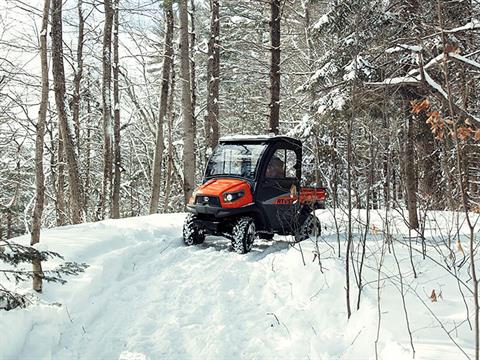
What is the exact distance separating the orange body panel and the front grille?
0.05m

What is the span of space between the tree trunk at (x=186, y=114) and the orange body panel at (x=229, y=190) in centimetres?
394

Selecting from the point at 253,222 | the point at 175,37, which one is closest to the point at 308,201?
the point at 253,222

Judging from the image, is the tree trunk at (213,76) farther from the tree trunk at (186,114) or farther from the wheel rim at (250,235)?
the wheel rim at (250,235)

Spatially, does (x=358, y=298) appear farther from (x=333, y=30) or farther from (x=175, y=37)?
(x=175, y=37)

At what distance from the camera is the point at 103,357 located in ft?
10.3

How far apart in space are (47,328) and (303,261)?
2.98 m

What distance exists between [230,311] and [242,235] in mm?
2181

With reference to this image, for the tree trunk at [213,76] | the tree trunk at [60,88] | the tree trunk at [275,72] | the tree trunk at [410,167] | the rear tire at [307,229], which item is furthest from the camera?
the tree trunk at [213,76]

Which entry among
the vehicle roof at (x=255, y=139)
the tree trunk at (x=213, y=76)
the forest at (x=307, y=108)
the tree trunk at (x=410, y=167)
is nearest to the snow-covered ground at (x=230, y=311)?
the forest at (x=307, y=108)

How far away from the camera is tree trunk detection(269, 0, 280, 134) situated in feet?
33.6

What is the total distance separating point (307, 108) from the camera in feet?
48.1

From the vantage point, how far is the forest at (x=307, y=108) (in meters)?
4.03

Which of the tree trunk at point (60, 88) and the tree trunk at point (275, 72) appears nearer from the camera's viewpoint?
the tree trunk at point (60, 88)

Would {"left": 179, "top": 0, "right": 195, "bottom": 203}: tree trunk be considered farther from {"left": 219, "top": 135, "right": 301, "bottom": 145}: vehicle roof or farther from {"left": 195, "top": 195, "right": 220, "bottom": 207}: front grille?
{"left": 195, "top": 195, "right": 220, "bottom": 207}: front grille
